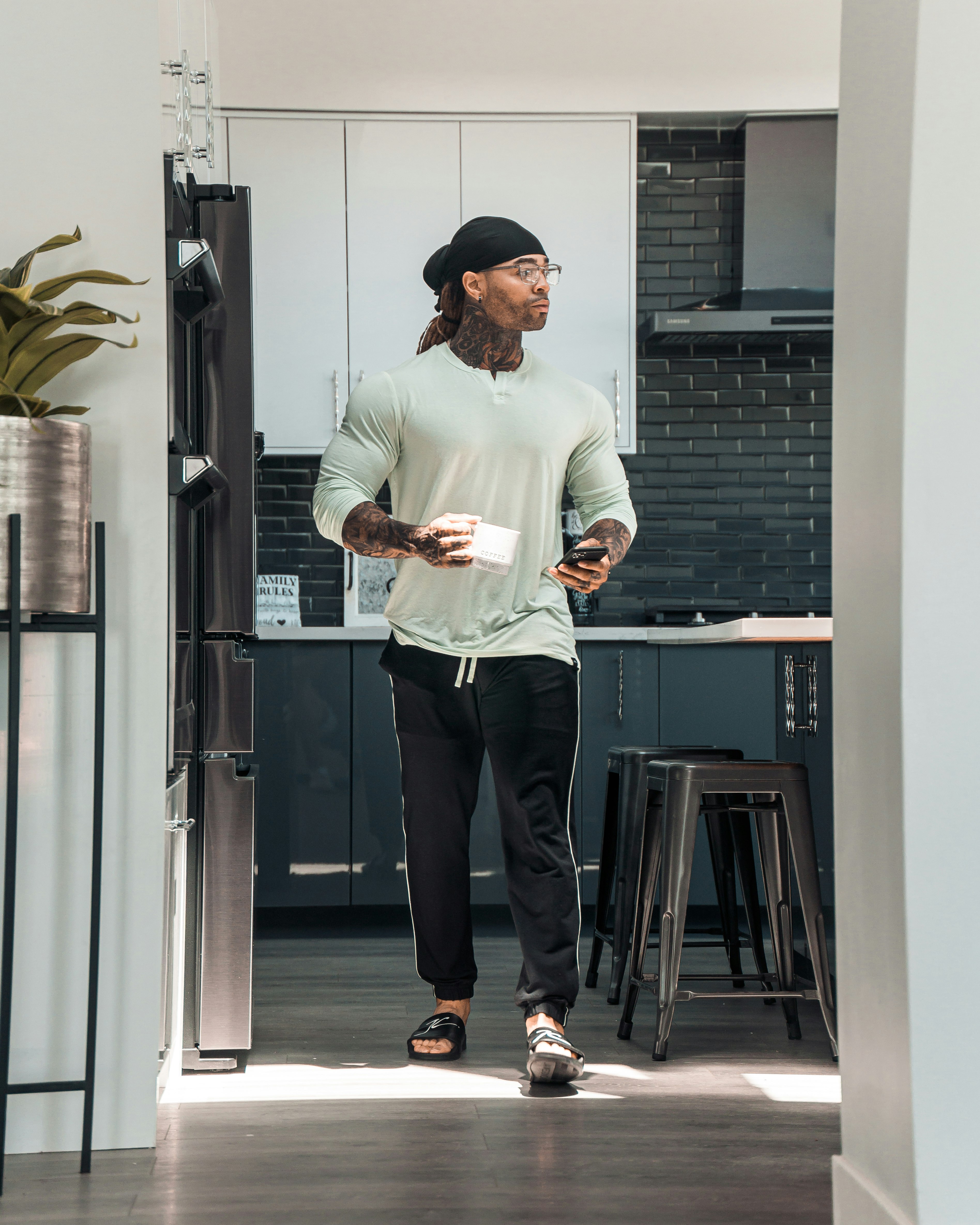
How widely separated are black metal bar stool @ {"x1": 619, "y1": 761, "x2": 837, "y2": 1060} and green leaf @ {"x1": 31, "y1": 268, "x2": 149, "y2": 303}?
54.0 inches

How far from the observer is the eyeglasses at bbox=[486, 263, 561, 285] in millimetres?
2398

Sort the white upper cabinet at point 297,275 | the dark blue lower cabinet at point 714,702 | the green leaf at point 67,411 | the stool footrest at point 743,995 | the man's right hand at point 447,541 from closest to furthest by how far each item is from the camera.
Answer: the green leaf at point 67,411 → the man's right hand at point 447,541 → the stool footrest at point 743,995 → the dark blue lower cabinet at point 714,702 → the white upper cabinet at point 297,275

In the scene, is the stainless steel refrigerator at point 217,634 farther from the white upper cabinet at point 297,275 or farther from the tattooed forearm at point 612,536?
the white upper cabinet at point 297,275

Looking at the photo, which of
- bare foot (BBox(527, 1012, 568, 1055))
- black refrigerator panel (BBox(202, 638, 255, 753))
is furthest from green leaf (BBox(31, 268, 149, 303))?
bare foot (BBox(527, 1012, 568, 1055))

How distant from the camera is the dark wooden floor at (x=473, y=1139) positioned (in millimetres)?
1577

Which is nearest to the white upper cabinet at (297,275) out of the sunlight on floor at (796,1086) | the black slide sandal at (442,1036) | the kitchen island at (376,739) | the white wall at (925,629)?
the kitchen island at (376,739)

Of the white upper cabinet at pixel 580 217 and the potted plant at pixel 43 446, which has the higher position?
the white upper cabinet at pixel 580 217

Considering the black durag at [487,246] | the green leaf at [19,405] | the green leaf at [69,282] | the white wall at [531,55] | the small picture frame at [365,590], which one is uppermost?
the white wall at [531,55]

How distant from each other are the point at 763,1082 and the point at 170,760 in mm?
1205

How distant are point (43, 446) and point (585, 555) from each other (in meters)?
1.02

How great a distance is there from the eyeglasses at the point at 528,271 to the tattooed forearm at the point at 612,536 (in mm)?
486

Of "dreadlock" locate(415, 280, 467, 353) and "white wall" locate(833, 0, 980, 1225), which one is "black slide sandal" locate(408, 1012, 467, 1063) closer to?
"white wall" locate(833, 0, 980, 1225)

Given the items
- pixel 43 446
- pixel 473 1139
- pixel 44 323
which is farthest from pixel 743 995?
pixel 44 323

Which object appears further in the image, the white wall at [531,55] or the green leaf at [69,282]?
the white wall at [531,55]
